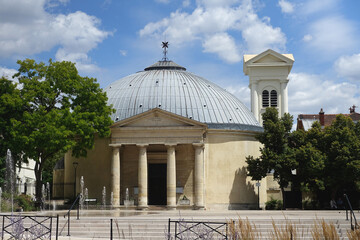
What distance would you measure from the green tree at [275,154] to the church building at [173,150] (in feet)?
7.68

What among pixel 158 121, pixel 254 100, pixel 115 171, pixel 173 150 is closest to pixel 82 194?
pixel 115 171

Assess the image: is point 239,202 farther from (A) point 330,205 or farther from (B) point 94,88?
(B) point 94,88

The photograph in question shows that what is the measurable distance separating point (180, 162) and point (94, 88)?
38.8 feet

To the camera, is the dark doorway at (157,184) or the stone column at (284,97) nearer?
the dark doorway at (157,184)

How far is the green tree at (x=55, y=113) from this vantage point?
42.7 m

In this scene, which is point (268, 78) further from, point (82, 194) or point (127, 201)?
point (82, 194)

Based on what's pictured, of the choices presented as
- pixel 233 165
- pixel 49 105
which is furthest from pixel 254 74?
pixel 49 105

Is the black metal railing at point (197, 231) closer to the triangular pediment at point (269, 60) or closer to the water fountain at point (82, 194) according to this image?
the water fountain at point (82, 194)

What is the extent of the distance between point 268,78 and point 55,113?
50.6 metres

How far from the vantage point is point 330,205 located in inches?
2050

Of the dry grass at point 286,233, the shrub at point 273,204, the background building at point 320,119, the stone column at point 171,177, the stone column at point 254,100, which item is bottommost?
the shrub at point 273,204

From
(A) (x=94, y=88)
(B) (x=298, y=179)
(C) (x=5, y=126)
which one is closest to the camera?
(C) (x=5, y=126)

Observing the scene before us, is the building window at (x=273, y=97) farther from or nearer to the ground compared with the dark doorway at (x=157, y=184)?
farther from the ground

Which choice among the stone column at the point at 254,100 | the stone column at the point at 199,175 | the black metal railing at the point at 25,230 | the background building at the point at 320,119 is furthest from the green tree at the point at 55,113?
the stone column at the point at 254,100
